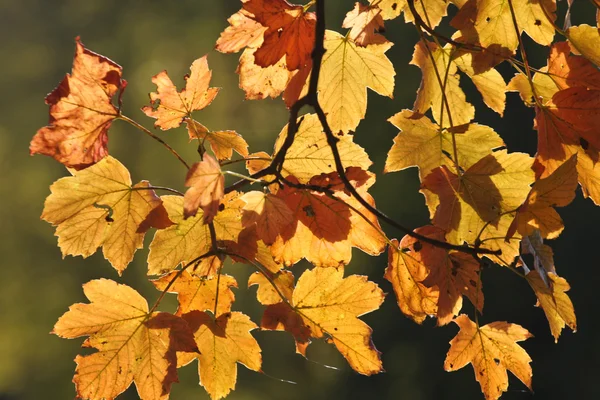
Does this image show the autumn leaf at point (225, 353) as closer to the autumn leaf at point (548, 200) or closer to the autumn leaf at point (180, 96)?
the autumn leaf at point (180, 96)

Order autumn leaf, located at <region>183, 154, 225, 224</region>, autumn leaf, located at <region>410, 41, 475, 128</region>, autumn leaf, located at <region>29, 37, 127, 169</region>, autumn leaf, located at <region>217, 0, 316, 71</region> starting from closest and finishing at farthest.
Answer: autumn leaf, located at <region>183, 154, 225, 224</region>, autumn leaf, located at <region>29, 37, 127, 169</region>, autumn leaf, located at <region>217, 0, 316, 71</region>, autumn leaf, located at <region>410, 41, 475, 128</region>

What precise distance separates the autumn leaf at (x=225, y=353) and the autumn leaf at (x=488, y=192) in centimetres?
32

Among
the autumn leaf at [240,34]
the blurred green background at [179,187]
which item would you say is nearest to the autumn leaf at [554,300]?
the autumn leaf at [240,34]

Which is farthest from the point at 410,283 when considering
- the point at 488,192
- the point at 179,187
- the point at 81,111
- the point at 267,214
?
the point at 179,187

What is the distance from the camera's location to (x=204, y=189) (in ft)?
2.37

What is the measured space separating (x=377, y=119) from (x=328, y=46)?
730 centimetres

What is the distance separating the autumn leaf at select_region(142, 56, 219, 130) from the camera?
1.02m

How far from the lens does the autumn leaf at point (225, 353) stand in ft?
3.39

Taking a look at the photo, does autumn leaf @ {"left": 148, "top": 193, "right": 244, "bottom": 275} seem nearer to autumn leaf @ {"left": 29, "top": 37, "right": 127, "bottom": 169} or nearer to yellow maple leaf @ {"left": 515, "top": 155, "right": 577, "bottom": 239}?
Result: autumn leaf @ {"left": 29, "top": 37, "right": 127, "bottom": 169}

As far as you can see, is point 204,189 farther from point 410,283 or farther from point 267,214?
point 410,283

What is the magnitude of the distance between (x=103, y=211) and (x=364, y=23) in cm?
49

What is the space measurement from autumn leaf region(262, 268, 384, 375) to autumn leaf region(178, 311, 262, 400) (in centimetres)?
6

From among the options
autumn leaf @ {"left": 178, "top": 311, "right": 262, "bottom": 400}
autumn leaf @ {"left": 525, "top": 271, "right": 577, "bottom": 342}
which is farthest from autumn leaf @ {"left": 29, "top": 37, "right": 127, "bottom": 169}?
autumn leaf @ {"left": 525, "top": 271, "right": 577, "bottom": 342}

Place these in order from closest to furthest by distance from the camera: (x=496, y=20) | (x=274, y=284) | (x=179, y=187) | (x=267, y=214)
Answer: (x=267, y=214), (x=274, y=284), (x=496, y=20), (x=179, y=187)
